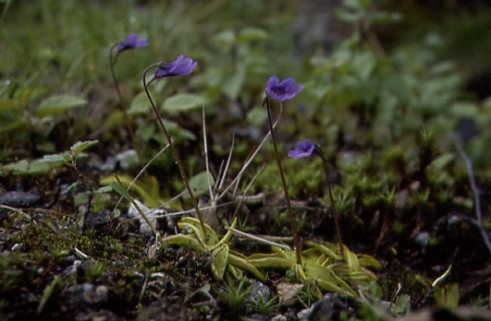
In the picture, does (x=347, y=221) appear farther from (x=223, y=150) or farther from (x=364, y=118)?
(x=364, y=118)

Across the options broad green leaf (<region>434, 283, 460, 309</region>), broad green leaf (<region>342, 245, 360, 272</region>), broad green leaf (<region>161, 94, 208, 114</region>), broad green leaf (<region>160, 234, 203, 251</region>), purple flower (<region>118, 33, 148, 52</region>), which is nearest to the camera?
broad green leaf (<region>434, 283, 460, 309</region>)

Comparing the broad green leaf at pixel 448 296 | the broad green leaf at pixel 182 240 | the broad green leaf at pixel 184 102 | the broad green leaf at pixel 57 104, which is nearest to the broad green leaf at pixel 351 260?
the broad green leaf at pixel 448 296

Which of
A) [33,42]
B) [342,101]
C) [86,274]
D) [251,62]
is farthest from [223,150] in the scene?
[33,42]

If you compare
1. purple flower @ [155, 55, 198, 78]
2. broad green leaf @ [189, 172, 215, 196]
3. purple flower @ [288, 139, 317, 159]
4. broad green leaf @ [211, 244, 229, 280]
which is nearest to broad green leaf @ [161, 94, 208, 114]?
broad green leaf @ [189, 172, 215, 196]

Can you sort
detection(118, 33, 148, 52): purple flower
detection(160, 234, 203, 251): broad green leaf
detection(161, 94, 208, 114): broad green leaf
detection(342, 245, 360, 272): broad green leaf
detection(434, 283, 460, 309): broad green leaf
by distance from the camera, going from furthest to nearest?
detection(161, 94, 208, 114): broad green leaf, detection(118, 33, 148, 52): purple flower, detection(342, 245, 360, 272): broad green leaf, detection(160, 234, 203, 251): broad green leaf, detection(434, 283, 460, 309): broad green leaf

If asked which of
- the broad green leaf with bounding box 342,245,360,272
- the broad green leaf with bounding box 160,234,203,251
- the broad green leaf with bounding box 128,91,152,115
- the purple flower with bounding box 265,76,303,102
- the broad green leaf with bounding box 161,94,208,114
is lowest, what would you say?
the broad green leaf with bounding box 342,245,360,272

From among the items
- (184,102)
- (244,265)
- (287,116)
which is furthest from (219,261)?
(287,116)

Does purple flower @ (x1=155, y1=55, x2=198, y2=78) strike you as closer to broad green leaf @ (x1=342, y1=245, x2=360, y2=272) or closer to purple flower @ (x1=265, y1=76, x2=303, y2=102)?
purple flower @ (x1=265, y1=76, x2=303, y2=102)

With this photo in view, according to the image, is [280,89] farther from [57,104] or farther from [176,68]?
[57,104]

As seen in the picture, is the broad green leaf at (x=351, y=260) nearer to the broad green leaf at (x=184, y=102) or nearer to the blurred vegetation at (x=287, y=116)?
the blurred vegetation at (x=287, y=116)
